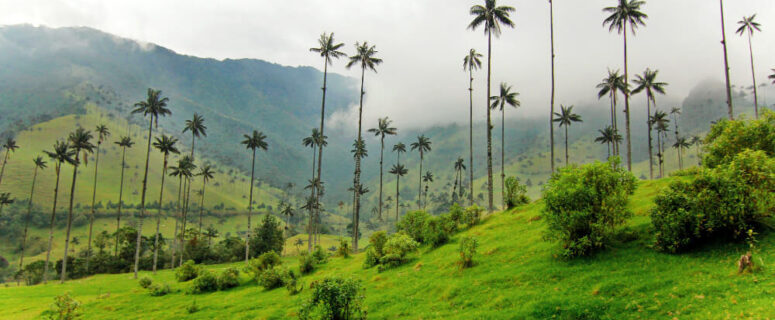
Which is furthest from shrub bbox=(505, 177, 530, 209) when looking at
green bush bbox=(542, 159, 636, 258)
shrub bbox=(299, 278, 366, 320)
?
shrub bbox=(299, 278, 366, 320)

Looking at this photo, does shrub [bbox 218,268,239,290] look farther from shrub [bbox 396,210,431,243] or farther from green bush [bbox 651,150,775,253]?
green bush [bbox 651,150,775,253]

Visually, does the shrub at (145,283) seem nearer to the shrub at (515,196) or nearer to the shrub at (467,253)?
the shrub at (467,253)

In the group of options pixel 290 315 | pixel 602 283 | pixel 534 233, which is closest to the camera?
pixel 602 283

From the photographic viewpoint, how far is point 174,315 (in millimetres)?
31922

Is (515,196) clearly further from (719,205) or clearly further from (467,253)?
(719,205)

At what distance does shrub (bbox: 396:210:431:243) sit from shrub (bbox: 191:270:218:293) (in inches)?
917

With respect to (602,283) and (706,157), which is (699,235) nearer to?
(602,283)

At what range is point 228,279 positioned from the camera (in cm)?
4300

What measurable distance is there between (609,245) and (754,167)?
812cm

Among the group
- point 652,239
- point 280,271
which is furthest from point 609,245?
point 280,271

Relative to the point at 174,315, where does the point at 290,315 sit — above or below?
Answer: above

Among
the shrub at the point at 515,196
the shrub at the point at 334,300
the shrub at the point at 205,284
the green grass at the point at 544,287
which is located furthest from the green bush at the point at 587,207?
the shrub at the point at 205,284

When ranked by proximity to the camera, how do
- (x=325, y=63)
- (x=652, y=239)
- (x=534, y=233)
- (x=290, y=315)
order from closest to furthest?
(x=652, y=239)
(x=290, y=315)
(x=534, y=233)
(x=325, y=63)

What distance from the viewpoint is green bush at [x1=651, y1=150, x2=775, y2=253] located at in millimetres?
18031
